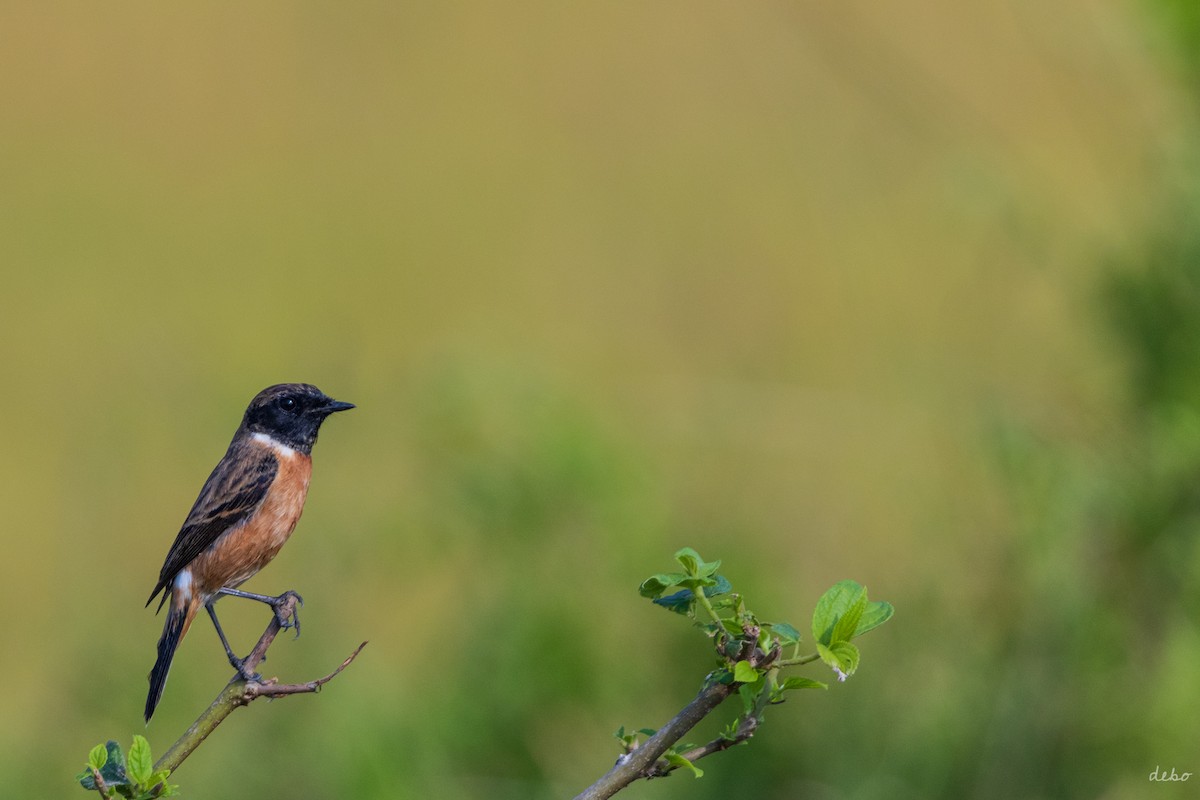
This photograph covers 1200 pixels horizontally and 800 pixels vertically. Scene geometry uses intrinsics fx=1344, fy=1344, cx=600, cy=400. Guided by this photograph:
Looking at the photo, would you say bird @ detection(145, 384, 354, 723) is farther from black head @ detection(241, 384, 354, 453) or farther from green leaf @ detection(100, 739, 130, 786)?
green leaf @ detection(100, 739, 130, 786)

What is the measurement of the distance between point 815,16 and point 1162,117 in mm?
1205

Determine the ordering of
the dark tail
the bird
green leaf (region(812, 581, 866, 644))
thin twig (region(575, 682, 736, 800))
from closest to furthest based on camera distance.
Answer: thin twig (region(575, 682, 736, 800)) → green leaf (region(812, 581, 866, 644)) → the dark tail → the bird

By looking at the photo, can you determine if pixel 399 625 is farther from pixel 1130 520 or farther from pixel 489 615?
pixel 1130 520

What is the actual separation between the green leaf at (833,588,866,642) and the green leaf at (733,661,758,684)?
0.60 ft

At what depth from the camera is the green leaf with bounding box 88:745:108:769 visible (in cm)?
157

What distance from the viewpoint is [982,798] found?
3.95 metres

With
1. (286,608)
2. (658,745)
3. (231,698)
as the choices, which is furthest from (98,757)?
(658,745)

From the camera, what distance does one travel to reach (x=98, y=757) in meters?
1.59

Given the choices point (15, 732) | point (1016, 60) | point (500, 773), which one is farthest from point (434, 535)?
point (1016, 60)

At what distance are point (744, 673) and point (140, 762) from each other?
70cm

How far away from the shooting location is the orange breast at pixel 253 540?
2.47 metres

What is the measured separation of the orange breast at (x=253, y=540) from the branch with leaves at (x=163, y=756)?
85cm

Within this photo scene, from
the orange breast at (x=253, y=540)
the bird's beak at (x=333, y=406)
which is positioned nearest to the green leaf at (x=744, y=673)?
the bird's beak at (x=333, y=406)

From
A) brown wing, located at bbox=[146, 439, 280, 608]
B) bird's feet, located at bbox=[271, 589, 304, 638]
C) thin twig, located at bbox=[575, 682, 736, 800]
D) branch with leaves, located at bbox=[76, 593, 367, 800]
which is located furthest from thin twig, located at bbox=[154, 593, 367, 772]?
brown wing, located at bbox=[146, 439, 280, 608]
